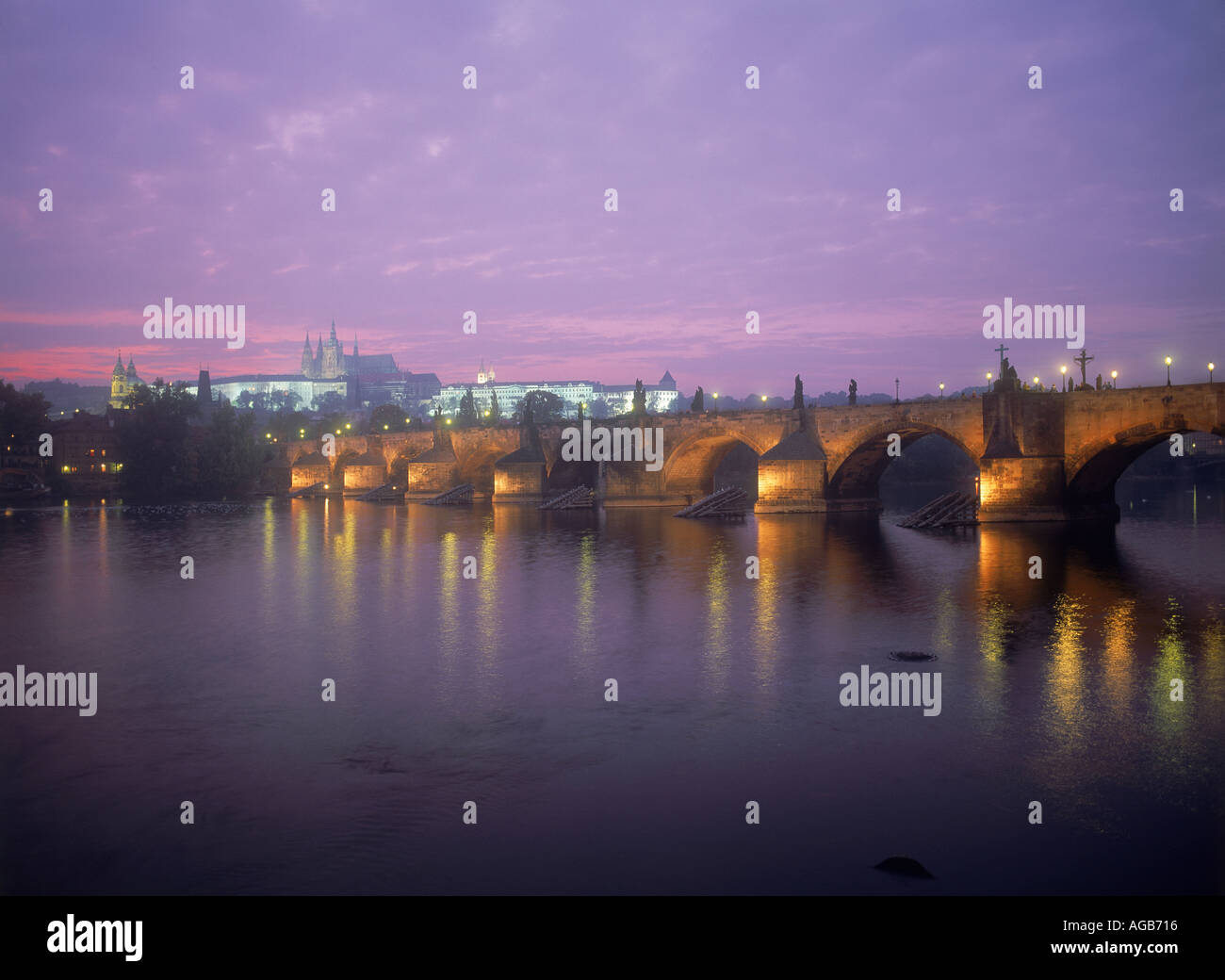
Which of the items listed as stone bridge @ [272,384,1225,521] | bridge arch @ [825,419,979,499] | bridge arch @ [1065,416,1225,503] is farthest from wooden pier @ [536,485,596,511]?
bridge arch @ [1065,416,1225,503]

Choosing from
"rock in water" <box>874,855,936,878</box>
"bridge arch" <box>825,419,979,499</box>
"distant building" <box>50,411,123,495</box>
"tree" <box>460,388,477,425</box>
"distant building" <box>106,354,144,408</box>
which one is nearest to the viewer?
"rock in water" <box>874,855,936,878</box>

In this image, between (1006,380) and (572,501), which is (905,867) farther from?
(572,501)

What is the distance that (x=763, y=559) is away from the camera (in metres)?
25.9

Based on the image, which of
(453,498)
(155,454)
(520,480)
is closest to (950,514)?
(520,480)

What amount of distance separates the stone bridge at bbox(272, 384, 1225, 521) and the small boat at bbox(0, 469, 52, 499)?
32.6m

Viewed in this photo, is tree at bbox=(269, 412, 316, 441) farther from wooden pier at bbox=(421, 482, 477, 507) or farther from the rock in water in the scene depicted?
the rock in water

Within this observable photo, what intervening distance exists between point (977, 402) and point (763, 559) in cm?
1512

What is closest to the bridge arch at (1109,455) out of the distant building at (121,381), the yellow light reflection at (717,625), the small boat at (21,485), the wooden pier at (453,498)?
the yellow light reflection at (717,625)

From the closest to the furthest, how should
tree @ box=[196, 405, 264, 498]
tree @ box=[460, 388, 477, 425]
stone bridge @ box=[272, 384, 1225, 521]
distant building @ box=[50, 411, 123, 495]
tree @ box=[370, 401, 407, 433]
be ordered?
stone bridge @ box=[272, 384, 1225, 521], tree @ box=[196, 405, 264, 498], distant building @ box=[50, 411, 123, 495], tree @ box=[460, 388, 477, 425], tree @ box=[370, 401, 407, 433]

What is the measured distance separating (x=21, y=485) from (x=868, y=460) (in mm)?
70672

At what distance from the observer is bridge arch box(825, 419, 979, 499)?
3878cm

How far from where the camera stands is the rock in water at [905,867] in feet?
20.5

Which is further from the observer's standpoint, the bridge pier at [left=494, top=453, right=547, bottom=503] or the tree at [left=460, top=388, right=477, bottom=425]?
the tree at [left=460, top=388, right=477, bottom=425]

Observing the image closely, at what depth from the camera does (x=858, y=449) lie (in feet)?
135
